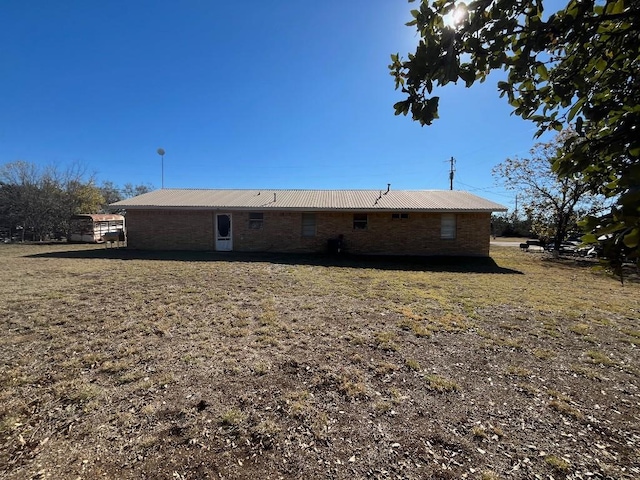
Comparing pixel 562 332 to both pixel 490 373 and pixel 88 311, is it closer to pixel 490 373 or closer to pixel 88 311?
pixel 490 373

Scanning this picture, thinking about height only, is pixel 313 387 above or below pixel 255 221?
below

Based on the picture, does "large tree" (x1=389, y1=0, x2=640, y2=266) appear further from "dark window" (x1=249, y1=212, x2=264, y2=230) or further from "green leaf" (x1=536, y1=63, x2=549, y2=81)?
"dark window" (x1=249, y1=212, x2=264, y2=230)

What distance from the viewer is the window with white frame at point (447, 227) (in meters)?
14.0

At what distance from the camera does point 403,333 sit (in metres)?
4.69

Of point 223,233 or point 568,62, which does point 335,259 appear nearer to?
point 223,233

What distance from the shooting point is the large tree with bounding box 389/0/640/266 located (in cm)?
156

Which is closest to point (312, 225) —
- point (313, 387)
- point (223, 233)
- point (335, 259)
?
point (335, 259)

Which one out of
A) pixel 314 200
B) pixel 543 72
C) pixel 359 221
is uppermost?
pixel 314 200

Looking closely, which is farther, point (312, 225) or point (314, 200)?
point (314, 200)

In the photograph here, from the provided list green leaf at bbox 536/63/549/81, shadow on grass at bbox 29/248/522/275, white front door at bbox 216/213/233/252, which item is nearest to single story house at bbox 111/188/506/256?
white front door at bbox 216/213/233/252

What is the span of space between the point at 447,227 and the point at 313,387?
41.5 feet

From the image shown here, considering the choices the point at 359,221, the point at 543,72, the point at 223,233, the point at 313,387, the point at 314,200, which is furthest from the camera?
the point at 314,200

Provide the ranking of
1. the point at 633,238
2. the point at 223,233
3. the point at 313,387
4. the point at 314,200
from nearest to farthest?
the point at 633,238, the point at 313,387, the point at 223,233, the point at 314,200

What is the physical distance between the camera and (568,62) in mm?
1965
